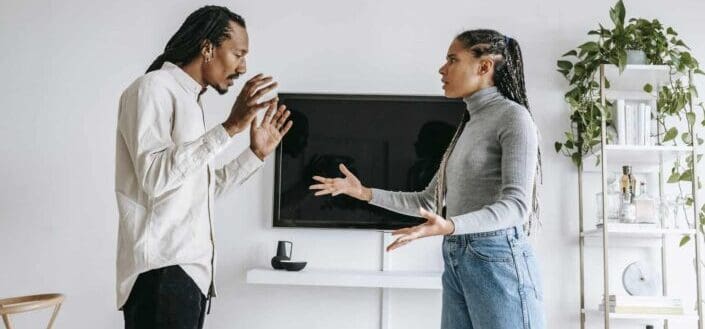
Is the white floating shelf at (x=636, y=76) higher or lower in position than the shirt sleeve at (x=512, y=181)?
higher

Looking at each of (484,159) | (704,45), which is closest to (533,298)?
(484,159)

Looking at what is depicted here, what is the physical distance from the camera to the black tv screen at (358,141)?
3.36 m

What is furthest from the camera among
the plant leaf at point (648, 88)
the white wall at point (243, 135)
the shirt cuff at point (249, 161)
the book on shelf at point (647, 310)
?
the white wall at point (243, 135)

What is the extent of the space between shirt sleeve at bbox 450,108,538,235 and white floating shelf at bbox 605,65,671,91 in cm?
162

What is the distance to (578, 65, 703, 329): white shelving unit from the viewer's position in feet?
9.91

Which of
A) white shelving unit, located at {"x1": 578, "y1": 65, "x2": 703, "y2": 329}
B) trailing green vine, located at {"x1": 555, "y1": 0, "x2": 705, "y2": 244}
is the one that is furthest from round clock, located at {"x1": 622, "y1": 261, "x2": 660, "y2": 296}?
trailing green vine, located at {"x1": 555, "y1": 0, "x2": 705, "y2": 244}

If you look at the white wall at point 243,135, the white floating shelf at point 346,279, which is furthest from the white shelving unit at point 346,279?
the white wall at point 243,135

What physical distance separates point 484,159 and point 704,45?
229 centimetres

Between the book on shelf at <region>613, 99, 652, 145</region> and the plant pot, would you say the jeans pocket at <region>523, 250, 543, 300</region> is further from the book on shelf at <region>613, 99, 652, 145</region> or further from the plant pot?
the plant pot

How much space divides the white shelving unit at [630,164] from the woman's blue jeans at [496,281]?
1.44m

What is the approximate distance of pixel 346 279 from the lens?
305 centimetres

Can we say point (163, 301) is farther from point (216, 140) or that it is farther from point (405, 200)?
point (405, 200)

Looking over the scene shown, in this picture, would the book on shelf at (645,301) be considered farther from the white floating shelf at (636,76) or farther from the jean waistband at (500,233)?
the jean waistband at (500,233)

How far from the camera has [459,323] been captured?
5.91 feet
